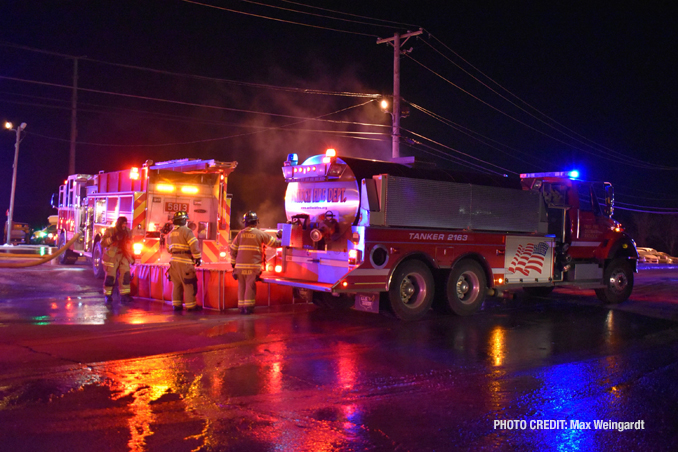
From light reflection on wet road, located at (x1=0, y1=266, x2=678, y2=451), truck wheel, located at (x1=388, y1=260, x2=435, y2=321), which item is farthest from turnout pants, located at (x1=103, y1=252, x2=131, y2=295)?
truck wheel, located at (x1=388, y1=260, x2=435, y2=321)

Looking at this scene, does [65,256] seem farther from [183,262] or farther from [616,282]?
[616,282]

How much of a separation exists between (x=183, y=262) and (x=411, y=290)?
3.59 meters

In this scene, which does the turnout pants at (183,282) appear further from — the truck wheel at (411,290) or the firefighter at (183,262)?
the truck wheel at (411,290)

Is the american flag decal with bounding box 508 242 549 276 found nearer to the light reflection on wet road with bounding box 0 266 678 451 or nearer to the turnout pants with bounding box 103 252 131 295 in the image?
the light reflection on wet road with bounding box 0 266 678 451

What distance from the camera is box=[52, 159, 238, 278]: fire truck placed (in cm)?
1265

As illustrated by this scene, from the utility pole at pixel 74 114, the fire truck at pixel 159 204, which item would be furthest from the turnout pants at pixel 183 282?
the utility pole at pixel 74 114

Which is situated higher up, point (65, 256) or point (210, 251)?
point (210, 251)

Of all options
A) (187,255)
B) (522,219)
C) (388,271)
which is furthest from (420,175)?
(187,255)

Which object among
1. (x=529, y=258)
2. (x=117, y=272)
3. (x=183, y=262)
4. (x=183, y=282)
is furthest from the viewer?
(x=529, y=258)

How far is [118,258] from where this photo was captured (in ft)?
32.5

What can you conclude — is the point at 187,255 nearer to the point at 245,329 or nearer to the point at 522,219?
the point at 245,329

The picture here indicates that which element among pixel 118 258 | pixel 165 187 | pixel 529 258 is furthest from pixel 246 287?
pixel 529 258

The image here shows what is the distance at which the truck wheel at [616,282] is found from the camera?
1171 centimetres

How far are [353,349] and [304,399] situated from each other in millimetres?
2053
